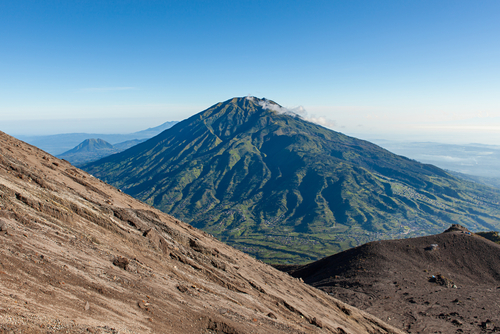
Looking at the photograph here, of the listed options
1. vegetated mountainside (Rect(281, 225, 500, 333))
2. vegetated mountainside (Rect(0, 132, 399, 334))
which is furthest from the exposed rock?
vegetated mountainside (Rect(281, 225, 500, 333))

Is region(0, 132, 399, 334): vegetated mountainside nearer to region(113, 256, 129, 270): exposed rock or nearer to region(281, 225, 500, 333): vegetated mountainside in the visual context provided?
region(113, 256, 129, 270): exposed rock

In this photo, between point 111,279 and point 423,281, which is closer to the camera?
point 111,279

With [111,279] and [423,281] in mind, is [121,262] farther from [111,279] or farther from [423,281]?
[423,281]

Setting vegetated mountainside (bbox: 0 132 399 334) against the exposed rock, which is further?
the exposed rock

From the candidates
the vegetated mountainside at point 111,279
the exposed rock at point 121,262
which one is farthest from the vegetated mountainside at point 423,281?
the exposed rock at point 121,262

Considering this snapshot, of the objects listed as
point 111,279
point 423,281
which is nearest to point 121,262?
point 111,279

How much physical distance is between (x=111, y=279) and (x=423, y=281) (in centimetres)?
6570

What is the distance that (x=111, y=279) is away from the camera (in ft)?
62.3

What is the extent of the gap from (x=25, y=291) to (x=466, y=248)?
91665 mm

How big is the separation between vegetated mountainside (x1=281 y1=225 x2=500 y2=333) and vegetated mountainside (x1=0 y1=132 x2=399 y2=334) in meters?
20.0

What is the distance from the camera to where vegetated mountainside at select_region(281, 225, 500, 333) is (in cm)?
A: 4388

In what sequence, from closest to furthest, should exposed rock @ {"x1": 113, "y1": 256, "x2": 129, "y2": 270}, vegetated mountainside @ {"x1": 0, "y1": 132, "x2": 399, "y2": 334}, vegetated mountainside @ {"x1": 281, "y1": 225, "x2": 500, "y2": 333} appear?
vegetated mountainside @ {"x1": 0, "y1": 132, "x2": 399, "y2": 334}, exposed rock @ {"x1": 113, "y1": 256, "x2": 129, "y2": 270}, vegetated mountainside @ {"x1": 281, "y1": 225, "x2": 500, "y2": 333}

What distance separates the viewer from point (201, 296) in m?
22.8

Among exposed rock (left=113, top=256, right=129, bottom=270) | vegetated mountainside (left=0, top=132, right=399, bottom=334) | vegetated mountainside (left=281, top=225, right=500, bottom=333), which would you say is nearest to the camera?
vegetated mountainside (left=0, top=132, right=399, bottom=334)
